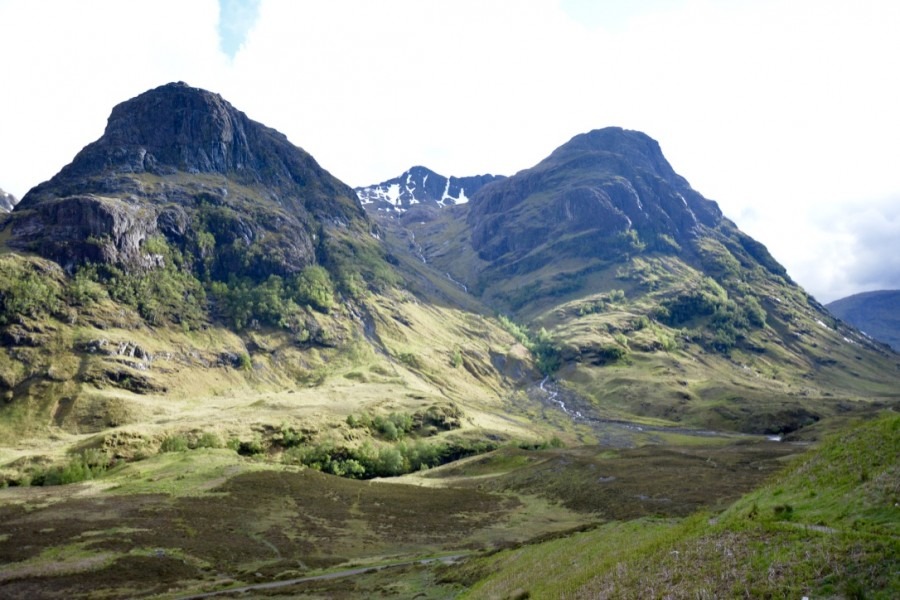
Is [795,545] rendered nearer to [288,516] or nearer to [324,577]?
[324,577]

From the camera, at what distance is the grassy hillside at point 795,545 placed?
61.9 feet

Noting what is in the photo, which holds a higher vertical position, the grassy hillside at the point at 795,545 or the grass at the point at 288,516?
the grassy hillside at the point at 795,545

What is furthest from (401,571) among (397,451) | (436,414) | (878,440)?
(436,414)

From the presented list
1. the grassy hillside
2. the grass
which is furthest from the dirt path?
the grassy hillside

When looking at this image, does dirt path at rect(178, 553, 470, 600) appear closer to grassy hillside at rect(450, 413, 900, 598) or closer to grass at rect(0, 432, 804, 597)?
grass at rect(0, 432, 804, 597)

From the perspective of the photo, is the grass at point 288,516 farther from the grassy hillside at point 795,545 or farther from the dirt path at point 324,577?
the grassy hillside at point 795,545

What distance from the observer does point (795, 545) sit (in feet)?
69.4

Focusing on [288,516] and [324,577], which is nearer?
[324,577]

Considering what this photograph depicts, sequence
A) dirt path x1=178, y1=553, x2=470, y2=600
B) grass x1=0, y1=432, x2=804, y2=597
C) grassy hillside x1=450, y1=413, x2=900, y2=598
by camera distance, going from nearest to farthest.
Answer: grassy hillside x1=450, y1=413, x2=900, y2=598, dirt path x1=178, y1=553, x2=470, y2=600, grass x1=0, y1=432, x2=804, y2=597

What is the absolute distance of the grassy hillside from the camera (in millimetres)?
18875

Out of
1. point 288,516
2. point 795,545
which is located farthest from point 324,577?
point 795,545

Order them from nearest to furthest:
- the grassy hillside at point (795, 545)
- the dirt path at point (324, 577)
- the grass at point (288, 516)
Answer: the grassy hillside at point (795, 545) → the dirt path at point (324, 577) → the grass at point (288, 516)

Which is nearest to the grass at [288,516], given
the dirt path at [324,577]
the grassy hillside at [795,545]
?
the dirt path at [324,577]

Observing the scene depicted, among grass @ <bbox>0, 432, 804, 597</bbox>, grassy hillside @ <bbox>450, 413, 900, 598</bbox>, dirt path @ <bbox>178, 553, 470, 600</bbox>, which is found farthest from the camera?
grass @ <bbox>0, 432, 804, 597</bbox>
